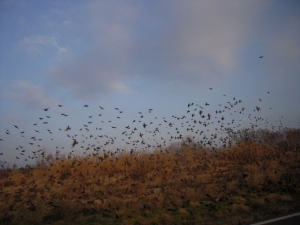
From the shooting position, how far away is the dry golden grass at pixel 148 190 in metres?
6.59

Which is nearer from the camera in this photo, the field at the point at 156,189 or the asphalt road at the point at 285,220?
the asphalt road at the point at 285,220

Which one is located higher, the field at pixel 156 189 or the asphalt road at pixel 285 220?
the field at pixel 156 189

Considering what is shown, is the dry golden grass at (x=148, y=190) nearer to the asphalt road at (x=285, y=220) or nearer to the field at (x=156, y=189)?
the field at (x=156, y=189)

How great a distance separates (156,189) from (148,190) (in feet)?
1.47

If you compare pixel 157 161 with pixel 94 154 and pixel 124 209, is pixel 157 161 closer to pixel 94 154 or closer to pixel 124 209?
pixel 94 154

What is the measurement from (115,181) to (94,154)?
3.97 metres

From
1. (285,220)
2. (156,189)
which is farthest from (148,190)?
(285,220)

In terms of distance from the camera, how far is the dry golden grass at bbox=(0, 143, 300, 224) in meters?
6.59

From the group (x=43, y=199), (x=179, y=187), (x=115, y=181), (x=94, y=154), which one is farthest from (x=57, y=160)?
(x=179, y=187)

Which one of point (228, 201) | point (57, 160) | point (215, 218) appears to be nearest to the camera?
point (215, 218)

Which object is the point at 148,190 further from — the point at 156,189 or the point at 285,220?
the point at 285,220

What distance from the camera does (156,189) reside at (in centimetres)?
972

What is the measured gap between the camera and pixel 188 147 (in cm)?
1666

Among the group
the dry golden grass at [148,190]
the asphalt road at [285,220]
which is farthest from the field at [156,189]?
the asphalt road at [285,220]
